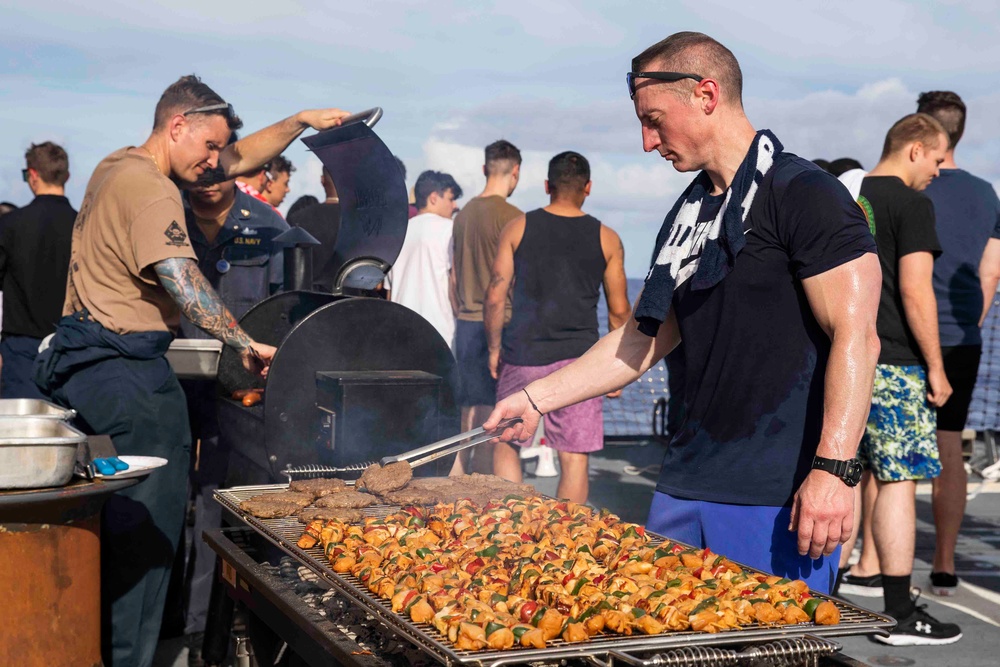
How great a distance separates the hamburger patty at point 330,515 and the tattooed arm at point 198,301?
1174 millimetres

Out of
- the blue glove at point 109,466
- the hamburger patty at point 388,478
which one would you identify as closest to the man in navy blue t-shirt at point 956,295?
the hamburger patty at point 388,478

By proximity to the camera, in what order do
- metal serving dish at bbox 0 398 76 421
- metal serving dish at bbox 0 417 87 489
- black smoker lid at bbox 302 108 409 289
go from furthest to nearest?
1. black smoker lid at bbox 302 108 409 289
2. metal serving dish at bbox 0 398 76 421
3. metal serving dish at bbox 0 417 87 489

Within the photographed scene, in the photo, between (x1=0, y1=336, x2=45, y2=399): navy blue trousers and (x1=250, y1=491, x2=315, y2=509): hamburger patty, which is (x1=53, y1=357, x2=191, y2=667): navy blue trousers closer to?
(x1=250, y1=491, x2=315, y2=509): hamburger patty

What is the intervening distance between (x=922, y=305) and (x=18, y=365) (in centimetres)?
594

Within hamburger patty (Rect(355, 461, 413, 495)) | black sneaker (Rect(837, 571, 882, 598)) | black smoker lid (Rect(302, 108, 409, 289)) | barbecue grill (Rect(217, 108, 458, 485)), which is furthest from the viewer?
black sneaker (Rect(837, 571, 882, 598))

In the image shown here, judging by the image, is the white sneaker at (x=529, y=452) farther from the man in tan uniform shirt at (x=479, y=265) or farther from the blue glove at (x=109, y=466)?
the blue glove at (x=109, y=466)

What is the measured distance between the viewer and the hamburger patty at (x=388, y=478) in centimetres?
360

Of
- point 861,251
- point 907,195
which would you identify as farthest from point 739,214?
point 907,195

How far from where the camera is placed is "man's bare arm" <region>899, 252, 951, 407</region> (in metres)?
5.14

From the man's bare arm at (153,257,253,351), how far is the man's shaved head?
2.17 meters

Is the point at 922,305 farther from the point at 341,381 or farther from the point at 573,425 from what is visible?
the point at 341,381

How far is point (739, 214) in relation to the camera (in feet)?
9.23

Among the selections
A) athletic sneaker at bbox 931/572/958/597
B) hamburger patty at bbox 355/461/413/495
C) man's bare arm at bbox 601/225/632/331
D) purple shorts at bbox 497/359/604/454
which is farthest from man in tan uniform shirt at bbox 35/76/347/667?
athletic sneaker at bbox 931/572/958/597

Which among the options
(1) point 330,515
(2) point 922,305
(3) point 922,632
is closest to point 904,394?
(2) point 922,305
